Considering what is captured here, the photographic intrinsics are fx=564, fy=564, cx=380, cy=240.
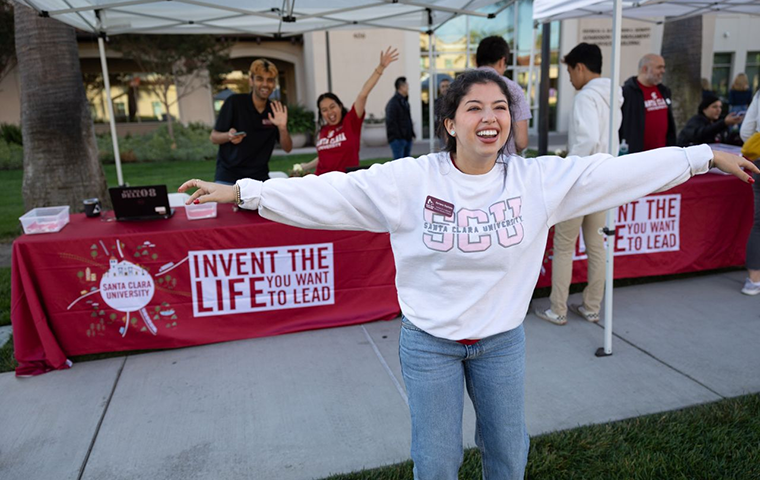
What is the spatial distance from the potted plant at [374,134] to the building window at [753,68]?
1807 cm

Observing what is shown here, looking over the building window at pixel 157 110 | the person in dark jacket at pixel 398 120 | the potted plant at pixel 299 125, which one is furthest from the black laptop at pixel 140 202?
the building window at pixel 157 110

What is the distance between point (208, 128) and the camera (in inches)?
755

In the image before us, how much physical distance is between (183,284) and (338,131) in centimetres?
190

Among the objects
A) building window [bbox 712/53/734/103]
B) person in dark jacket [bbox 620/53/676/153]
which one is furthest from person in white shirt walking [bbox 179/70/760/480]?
building window [bbox 712/53/734/103]

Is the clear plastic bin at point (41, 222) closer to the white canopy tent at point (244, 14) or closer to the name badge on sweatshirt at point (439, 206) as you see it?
the white canopy tent at point (244, 14)

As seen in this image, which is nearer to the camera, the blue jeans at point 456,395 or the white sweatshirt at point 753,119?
the blue jeans at point 456,395

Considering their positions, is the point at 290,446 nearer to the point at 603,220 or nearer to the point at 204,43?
the point at 603,220

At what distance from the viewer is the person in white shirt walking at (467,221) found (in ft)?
6.06

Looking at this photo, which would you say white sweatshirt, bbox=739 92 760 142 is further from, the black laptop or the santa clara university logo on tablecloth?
the black laptop

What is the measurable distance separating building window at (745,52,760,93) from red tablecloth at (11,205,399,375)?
1092 inches

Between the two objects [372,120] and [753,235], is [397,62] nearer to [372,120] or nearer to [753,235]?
[372,120]

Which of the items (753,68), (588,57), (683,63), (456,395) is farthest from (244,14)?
(753,68)

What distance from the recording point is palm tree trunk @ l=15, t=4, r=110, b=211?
21.3 feet

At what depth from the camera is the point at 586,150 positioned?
14.0 ft
